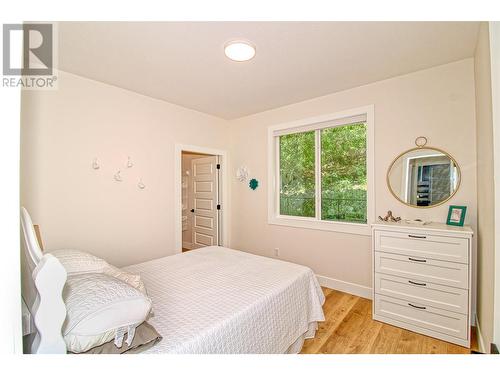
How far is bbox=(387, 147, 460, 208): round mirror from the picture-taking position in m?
2.30

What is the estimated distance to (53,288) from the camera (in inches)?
34.3

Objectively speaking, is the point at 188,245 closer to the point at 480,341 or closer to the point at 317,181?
the point at 317,181

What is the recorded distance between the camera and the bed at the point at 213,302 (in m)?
0.88

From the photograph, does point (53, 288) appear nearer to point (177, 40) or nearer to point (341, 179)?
point (177, 40)

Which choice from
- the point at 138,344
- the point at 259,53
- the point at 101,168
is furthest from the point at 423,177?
the point at 101,168

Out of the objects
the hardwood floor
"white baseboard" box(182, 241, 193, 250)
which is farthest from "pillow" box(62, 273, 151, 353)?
"white baseboard" box(182, 241, 193, 250)

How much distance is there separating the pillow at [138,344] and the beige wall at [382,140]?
251 cm

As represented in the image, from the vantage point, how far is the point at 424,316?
2.10 meters

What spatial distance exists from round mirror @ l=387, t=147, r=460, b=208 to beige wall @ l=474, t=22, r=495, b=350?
0.24 m

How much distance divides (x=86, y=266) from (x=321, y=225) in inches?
104

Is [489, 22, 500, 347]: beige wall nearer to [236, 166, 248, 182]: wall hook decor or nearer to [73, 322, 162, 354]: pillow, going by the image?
[73, 322, 162, 354]: pillow
